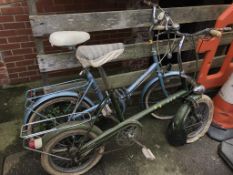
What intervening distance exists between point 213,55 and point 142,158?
4.73 ft

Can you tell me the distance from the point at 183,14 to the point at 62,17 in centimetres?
134

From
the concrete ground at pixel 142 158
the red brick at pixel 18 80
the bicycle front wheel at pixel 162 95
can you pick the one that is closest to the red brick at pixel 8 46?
the red brick at pixel 18 80

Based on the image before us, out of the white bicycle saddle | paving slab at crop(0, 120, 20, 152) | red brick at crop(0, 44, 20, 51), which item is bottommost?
paving slab at crop(0, 120, 20, 152)

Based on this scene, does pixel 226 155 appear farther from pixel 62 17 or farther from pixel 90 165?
pixel 62 17

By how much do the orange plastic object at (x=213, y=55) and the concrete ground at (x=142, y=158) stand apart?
0.74 meters

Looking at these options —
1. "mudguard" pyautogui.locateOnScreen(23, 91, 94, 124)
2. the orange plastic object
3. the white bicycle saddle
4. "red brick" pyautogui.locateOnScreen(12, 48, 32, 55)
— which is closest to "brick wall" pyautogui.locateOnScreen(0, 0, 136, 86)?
"red brick" pyautogui.locateOnScreen(12, 48, 32, 55)

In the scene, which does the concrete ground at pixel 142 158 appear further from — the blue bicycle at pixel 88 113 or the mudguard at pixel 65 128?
the mudguard at pixel 65 128

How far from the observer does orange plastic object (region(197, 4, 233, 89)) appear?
8.10 feet

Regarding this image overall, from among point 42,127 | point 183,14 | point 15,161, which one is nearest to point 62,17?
point 42,127

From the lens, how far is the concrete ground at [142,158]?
2416mm

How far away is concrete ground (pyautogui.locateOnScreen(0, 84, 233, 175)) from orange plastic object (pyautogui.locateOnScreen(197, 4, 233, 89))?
740mm

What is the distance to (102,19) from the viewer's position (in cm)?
225

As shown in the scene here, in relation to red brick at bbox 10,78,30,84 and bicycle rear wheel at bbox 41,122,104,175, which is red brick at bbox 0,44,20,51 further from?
bicycle rear wheel at bbox 41,122,104,175

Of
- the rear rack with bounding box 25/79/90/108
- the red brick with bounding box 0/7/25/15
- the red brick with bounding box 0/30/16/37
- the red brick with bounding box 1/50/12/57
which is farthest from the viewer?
the red brick with bounding box 1/50/12/57
